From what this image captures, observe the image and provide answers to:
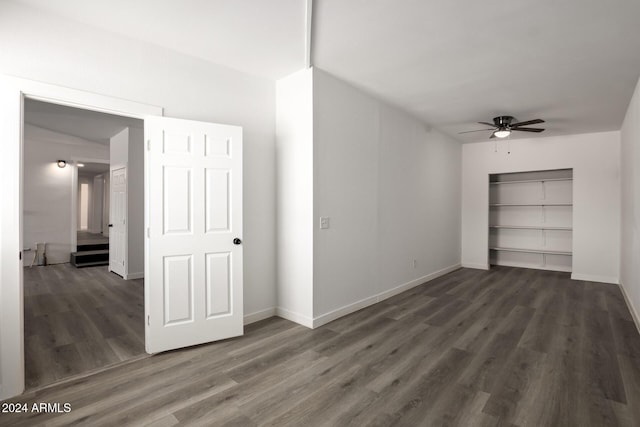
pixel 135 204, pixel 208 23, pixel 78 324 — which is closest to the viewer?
pixel 208 23

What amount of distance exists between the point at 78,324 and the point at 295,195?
2.86 m

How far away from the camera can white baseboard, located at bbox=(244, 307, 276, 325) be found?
3.66 meters

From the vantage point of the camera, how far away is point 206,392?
2.30 meters

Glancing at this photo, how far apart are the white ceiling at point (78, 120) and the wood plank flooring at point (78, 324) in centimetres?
276

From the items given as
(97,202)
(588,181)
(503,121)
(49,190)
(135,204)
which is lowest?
(135,204)

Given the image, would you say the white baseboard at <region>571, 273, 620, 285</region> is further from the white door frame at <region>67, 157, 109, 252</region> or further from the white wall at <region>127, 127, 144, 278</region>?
the white door frame at <region>67, 157, 109, 252</region>

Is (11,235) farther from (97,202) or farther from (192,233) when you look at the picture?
(97,202)

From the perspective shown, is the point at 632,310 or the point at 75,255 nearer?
the point at 632,310

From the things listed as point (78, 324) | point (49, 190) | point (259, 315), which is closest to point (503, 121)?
point (259, 315)

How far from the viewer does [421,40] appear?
2.89m

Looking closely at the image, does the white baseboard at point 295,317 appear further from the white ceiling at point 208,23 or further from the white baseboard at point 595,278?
the white baseboard at point 595,278

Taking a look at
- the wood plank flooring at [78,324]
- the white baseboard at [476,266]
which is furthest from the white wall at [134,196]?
the white baseboard at [476,266]

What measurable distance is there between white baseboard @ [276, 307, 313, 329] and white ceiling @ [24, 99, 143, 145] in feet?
13.4

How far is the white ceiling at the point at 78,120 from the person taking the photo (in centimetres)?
492
